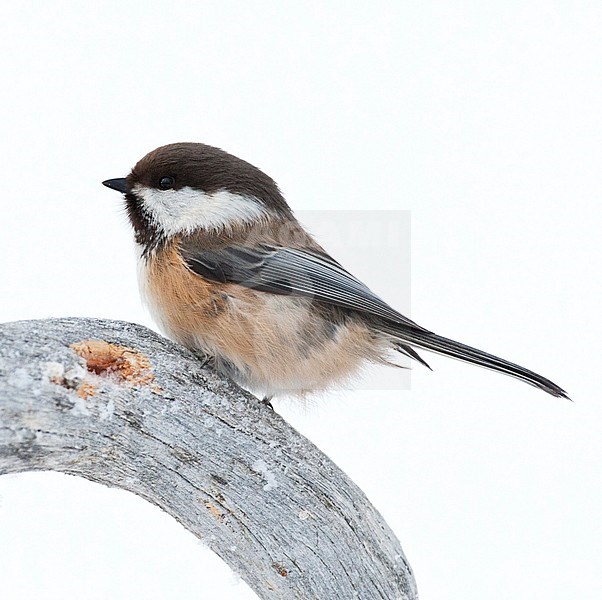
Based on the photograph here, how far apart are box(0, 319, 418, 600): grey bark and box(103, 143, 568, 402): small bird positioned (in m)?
0.13

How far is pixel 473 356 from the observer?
7.64ft

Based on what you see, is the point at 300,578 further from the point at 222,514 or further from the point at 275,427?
the point at 275,427

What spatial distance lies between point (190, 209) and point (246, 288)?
32 centimetres

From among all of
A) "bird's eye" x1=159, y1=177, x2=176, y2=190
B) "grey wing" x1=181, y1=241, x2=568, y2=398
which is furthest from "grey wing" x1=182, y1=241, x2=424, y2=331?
"bird's eye" x1=159, y1=177, x2=176, y2=190

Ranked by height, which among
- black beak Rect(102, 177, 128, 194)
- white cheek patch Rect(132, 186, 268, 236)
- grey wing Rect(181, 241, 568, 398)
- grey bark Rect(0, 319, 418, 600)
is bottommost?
grey bark Rect(0, 319, 418, 600)

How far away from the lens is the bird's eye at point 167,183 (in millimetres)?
2414

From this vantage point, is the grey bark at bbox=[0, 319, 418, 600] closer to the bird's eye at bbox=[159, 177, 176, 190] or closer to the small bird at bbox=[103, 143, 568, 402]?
the small bird at bbox=[103, 143, 568, 402]

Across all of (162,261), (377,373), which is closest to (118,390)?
(162,261)

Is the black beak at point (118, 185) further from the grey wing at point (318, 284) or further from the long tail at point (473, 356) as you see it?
the long tail at point (473, 356)

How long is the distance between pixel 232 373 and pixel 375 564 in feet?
2.48

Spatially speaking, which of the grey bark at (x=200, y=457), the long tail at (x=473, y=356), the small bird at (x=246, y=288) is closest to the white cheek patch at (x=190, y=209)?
the small bird at (x=246, y=288)

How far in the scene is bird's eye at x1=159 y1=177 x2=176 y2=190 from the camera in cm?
241

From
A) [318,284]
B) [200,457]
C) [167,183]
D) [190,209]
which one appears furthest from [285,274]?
[200,457]

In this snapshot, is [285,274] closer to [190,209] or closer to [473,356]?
[190,209]
